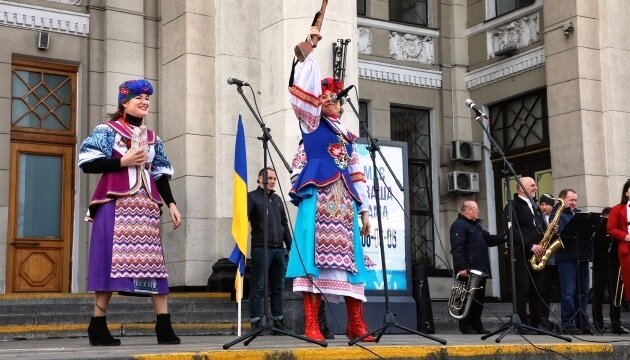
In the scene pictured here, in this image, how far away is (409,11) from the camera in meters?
20.5

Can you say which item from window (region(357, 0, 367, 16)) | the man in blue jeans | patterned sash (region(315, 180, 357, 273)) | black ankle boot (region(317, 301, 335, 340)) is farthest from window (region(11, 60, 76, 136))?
patterned sash (region(315, 180, 357, 273))

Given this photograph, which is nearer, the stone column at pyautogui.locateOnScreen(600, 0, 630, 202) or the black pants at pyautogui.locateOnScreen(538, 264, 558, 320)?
the black pants at pyautogui.locateOnScreen(538, 264, 558, 320)

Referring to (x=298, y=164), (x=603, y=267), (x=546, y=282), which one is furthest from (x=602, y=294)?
(x=298, y=164)

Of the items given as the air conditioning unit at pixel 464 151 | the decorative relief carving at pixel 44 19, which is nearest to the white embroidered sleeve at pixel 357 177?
the decorative relief carving at pixel 44 19

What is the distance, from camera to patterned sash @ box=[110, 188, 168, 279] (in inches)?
295

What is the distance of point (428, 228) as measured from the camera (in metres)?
20.2

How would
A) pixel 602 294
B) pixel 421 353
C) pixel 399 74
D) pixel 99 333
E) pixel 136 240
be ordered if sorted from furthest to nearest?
pixel 399 74 < pixel 602 294 < pixel 99 333 < pixel 136 240 < pixel 421 353

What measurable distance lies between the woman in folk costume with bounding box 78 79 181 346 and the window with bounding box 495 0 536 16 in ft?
42.8

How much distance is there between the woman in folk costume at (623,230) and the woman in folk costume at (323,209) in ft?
18.1

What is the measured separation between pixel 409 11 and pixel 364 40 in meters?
1.56

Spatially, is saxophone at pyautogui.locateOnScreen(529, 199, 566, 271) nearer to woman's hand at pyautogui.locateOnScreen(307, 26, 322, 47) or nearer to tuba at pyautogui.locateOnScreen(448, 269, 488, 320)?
tuba at pyautogui.locateOnScreen(448, 269, 488, 320)

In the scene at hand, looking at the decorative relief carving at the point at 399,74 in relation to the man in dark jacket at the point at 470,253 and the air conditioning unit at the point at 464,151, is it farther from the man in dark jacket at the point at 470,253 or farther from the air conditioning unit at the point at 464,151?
the man in dark jacket at the point at 470,253

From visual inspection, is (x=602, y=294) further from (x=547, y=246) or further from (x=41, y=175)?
(x=41, y=175)

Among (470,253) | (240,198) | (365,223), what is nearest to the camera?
(365,223)
